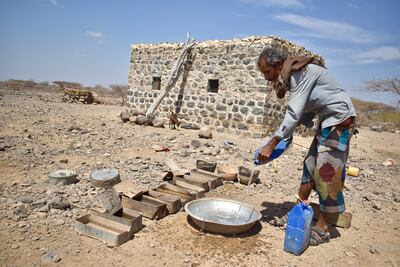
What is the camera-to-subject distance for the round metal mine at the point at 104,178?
13.9 feet

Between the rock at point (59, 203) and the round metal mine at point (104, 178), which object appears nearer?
the rock at point (59, 203)

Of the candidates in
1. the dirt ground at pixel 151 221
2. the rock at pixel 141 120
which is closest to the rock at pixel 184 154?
the dirt ground at pixel 151 221

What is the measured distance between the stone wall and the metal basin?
18.1ft

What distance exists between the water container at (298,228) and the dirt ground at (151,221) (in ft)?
0.32

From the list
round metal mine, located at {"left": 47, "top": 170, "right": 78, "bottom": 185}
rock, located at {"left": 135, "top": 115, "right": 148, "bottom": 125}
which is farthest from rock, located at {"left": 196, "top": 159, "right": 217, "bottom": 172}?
rock, located at {"left": 135, "top": 115, "right": 148, "bottom": 125}

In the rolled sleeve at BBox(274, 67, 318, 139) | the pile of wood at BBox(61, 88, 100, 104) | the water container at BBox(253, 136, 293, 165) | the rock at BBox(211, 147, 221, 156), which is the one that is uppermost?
the rolled sleeve at BBox(274, 67, 318, 139)

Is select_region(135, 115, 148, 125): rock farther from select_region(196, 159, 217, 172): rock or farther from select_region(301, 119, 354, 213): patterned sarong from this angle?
select_region(301, 119, 354, 213): patterned sarong

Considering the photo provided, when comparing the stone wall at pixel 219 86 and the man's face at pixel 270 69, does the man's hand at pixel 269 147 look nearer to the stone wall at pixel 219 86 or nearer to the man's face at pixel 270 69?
the man's face at pixel 270 69

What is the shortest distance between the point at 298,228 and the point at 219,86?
287 inches

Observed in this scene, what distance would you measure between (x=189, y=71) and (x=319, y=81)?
7894 mm

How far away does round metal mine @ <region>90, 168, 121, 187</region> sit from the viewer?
4223 millimetres

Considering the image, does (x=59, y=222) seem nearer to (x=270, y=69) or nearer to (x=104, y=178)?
(x=104, y=178)

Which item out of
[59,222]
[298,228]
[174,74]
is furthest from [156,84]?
[298,228]

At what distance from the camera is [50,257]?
8.56ft
